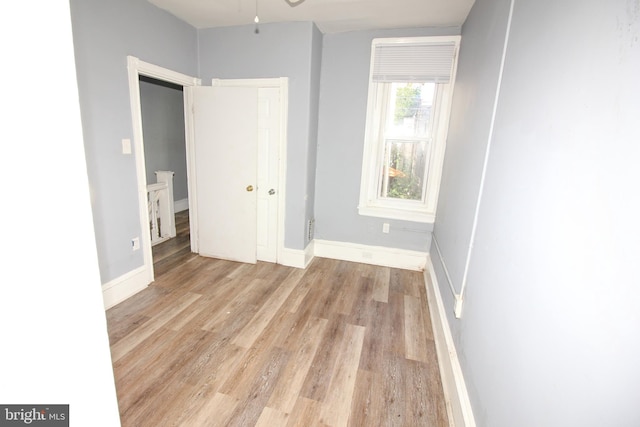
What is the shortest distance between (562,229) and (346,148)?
8.87 feet

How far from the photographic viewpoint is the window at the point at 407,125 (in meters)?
2.93

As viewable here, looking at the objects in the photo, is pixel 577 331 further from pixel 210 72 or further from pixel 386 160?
pixel 210 72

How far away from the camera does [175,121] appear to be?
17.3ft

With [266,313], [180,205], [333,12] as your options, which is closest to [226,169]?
[266,313]

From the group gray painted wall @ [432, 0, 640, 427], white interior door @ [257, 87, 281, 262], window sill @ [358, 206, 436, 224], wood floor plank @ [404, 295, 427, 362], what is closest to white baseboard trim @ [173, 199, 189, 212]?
white interior door @ [257, 87, 281, 262]

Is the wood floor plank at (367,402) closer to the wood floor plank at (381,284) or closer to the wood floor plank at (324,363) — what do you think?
the wood floor plank at (324,363)

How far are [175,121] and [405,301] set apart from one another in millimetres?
5075

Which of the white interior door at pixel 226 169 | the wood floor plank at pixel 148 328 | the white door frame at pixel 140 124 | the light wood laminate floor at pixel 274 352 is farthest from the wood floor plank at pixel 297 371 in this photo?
the white door frame at pixel 140 124

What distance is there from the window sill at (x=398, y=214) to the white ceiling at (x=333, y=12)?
1.94 meters

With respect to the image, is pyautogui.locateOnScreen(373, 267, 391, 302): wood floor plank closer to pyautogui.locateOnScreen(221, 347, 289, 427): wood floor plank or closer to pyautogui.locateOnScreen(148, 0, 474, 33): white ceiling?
pyautogui.locateOnScreen(221, 347, 289, 427): wood floor plank

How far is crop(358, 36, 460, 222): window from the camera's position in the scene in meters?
2.93

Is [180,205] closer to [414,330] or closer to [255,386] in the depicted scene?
[255,386]

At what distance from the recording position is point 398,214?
3.35 meters

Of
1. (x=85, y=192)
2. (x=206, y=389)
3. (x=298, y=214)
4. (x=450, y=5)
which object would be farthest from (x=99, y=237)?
(x=450, y=5)
